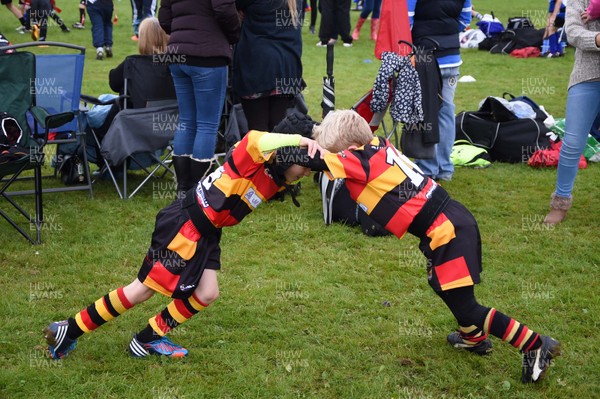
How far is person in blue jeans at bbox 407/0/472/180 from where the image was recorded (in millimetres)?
6191

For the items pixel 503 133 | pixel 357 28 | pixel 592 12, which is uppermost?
pixel 592 12

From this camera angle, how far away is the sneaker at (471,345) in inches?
148

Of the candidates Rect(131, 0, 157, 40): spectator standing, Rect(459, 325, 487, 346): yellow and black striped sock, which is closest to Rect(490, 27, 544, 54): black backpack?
Rect(131, 0, 157, 40): spectator standing

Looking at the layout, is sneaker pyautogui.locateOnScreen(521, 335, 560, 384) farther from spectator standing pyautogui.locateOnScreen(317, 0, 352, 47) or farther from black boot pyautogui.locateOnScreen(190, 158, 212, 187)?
spectator standing pyautogui.locateOnScreen(317, 0, 352, 47)

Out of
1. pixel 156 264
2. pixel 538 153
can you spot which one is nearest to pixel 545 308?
pixel 156 264

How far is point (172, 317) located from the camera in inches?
143

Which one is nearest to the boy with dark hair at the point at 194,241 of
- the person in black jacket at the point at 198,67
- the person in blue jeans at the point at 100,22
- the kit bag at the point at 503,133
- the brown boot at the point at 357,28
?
the person in black jacket at the point at 198,67

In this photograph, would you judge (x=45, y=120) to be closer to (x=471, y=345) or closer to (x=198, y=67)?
(x=198, y=67)

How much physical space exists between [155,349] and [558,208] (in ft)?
11.2

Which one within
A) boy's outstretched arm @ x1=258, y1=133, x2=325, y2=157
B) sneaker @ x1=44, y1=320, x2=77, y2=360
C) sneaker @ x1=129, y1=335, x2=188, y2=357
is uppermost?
boy's outstretched arm @ x1=258, y1=133, x2=325, y2=157

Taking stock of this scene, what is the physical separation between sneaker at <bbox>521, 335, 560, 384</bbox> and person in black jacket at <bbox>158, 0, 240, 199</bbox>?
314 centimetres

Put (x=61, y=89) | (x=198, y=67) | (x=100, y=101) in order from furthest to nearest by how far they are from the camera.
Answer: (x=100, y=101)
(x=61, y=89)
(x=198, y=67)

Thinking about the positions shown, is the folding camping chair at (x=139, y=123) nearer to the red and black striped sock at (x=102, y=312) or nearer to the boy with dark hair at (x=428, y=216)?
the red and black striped sock at (x=102, y=312)

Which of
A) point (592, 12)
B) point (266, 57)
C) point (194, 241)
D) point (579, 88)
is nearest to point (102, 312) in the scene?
point (194, 241)
